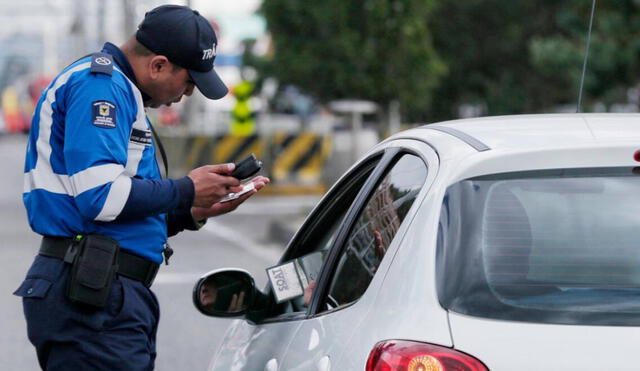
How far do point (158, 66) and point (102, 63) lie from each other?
204 millimetres

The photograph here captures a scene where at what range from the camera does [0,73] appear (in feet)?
213

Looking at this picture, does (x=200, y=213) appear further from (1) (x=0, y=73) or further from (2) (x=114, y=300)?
(1) (x=0, y=73)

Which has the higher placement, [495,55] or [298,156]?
[495,55]

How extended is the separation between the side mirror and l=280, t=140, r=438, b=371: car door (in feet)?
1.27

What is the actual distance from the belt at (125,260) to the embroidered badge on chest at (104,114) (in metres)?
0.33

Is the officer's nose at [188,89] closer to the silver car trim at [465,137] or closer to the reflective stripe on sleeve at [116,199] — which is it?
the reflective stripe on sleeve at [116,199]

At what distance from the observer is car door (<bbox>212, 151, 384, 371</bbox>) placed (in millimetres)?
3492

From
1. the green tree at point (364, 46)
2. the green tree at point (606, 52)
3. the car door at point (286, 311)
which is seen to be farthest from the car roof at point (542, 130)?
the green tree at point (364, 46)

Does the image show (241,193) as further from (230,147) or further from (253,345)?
(230,147)

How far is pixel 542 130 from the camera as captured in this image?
3010 mm

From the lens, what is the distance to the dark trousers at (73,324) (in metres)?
3.40

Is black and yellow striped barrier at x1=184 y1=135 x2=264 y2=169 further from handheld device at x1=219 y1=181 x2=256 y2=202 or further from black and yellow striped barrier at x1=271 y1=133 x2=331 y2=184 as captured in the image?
handheld device at x1=219 y1=181 x2=256 y2=202

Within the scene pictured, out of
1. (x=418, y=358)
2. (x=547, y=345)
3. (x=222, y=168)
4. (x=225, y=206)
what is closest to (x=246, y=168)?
(x=222, y=168)

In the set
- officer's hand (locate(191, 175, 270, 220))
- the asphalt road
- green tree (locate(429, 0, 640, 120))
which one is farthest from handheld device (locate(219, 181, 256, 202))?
green tree (locate(429, 0, 640, 120))
